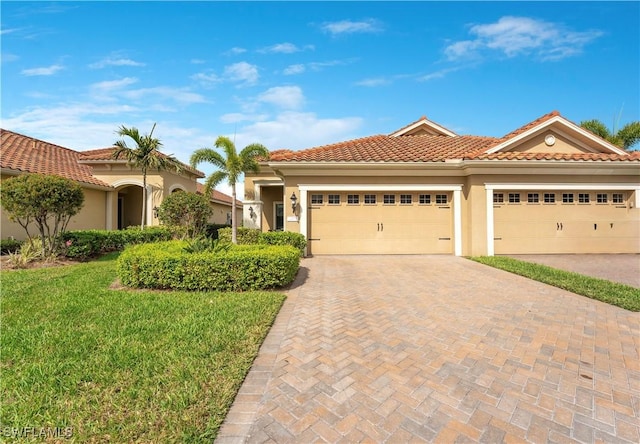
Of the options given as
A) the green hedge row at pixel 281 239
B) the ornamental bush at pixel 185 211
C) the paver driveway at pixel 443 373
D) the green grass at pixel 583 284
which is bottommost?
the paver driveway at pixel 443 373

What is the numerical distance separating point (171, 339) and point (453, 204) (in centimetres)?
1046

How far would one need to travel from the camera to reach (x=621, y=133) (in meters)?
15.3

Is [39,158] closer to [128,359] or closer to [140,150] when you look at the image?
[140,150]

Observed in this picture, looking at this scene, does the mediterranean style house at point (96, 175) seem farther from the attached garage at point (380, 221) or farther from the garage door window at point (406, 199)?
the garage door window at point (406, 199)

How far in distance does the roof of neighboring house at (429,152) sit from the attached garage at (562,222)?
1.31 metres

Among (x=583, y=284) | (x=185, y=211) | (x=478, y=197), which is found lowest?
(x=583, y=284)

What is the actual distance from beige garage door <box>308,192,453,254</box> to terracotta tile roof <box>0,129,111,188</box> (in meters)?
11.9

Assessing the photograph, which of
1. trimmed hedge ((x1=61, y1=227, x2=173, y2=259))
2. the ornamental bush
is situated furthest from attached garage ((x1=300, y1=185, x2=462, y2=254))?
trimmed hedge ((x1=61, y1=227, x2=173, y2=259))

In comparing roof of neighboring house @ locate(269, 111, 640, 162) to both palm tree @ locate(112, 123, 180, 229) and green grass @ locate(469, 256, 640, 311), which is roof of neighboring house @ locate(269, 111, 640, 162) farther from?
palm tree @ locate(112, 123, 180, 229)

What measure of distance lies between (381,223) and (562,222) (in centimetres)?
685

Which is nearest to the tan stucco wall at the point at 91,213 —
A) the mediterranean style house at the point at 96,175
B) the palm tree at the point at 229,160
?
the mediterranean style house at the point at 96,175

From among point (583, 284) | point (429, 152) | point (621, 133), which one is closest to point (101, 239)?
point (429, 152)

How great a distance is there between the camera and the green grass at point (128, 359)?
221cm

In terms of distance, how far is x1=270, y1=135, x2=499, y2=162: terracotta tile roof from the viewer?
10570 millimetres
